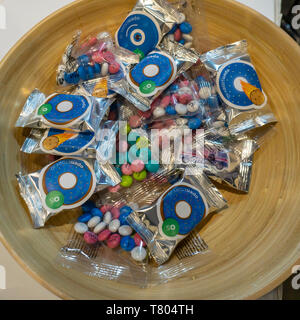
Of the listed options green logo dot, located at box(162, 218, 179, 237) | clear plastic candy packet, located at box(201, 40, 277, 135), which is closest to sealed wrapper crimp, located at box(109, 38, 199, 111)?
clear plastic candy packet, located at box(201, 40, 277, 135)

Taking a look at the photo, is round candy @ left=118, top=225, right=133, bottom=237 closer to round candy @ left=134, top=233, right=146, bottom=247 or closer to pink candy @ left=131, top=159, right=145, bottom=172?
round candy @ left=134, top=233, right=146, bottom=247

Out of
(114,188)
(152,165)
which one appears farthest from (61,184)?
(152,165)

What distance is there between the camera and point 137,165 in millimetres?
816

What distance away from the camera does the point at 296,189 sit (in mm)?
779

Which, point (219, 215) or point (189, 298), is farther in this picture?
point (219, 215)

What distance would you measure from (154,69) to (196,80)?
141 millimetres

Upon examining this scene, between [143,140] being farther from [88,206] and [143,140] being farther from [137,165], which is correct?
[88,206]

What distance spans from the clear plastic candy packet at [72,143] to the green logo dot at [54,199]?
0.11 meters

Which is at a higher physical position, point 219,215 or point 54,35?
point 54,35

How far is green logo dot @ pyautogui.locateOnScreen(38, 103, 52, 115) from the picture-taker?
79cm

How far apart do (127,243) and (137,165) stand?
212 millimetres

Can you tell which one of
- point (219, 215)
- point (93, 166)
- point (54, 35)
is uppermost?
point (54, 35)

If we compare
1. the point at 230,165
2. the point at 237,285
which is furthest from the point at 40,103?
the point at 237,285

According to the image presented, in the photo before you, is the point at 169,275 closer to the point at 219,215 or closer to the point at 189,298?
the point at 189,298
